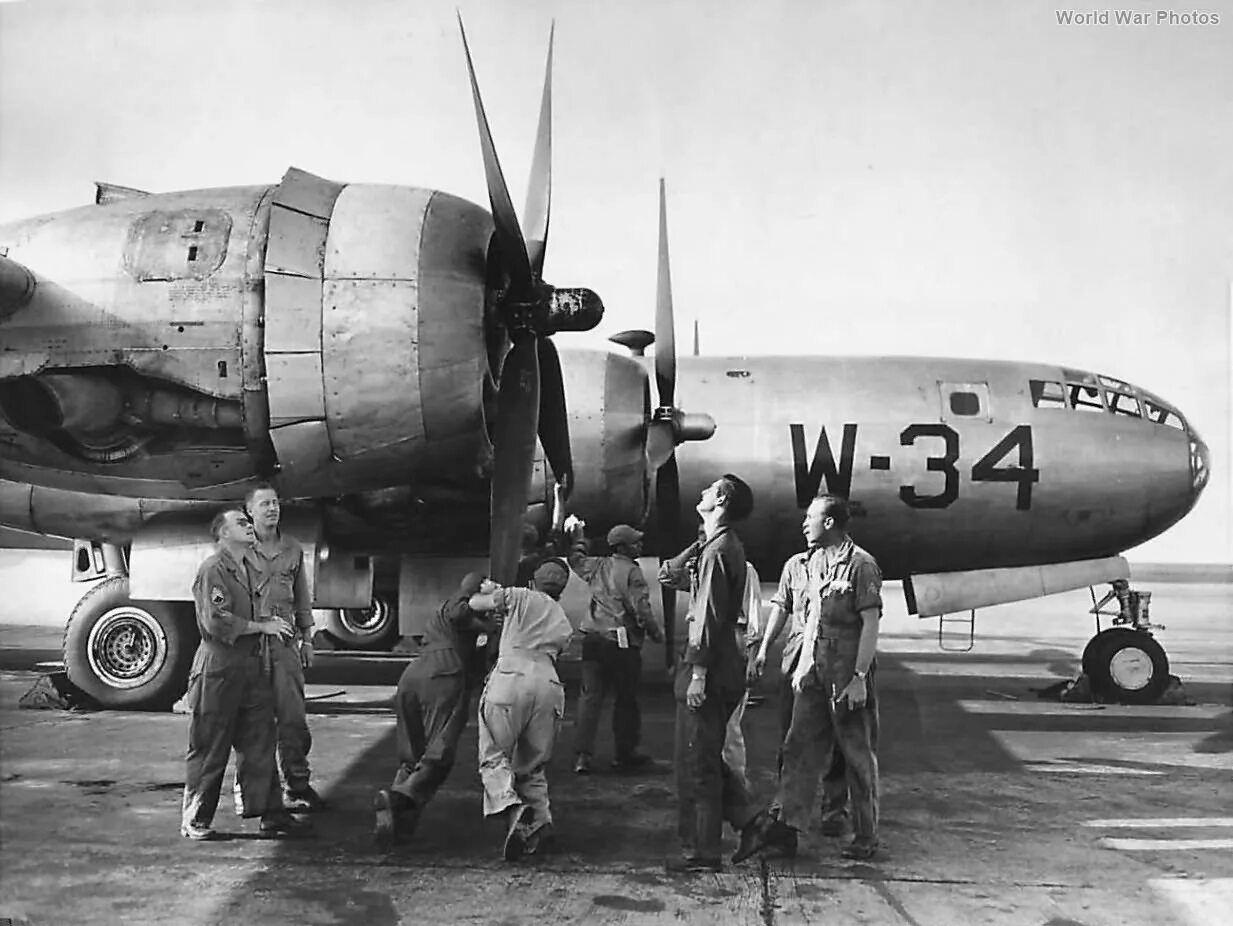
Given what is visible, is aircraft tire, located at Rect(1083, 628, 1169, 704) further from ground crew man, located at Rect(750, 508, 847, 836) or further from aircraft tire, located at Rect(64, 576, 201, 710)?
aircraft tire, located at Rect(64, 576, 201, 710)

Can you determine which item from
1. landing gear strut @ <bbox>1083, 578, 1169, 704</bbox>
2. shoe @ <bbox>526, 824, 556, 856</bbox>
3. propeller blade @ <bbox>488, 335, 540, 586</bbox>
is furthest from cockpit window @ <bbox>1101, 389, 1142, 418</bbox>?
shoe @ <bbox>526, 824, 556, 856</bbox>

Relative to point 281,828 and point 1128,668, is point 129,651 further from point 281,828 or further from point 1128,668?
point 1128,668

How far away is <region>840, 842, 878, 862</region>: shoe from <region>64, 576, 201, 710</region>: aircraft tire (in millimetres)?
6261

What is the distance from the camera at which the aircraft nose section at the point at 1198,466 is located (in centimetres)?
1070

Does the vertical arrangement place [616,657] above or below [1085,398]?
below

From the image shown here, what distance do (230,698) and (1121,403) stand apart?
9.45 m

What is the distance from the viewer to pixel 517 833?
482cm

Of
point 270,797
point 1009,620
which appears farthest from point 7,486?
point 1009,620

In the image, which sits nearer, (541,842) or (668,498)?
(541,842)

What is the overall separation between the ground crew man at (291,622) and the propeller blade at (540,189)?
2.10 metres

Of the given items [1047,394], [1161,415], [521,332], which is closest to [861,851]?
[521,332]

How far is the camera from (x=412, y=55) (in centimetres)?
654

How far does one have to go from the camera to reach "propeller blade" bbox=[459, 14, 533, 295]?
5.36 meters

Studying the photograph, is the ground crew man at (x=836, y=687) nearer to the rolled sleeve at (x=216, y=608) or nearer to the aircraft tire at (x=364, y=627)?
the rolled sleeve at (x=216, y=608)
